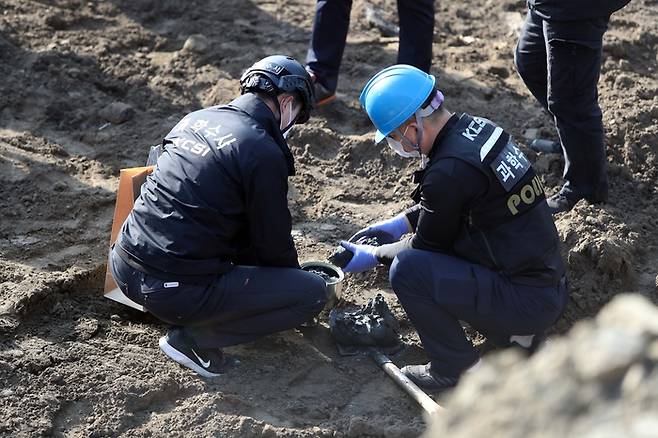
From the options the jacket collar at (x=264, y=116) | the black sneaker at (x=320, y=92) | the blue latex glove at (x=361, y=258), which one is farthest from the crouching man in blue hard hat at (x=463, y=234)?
the black sneaker at (x=320, y=92)

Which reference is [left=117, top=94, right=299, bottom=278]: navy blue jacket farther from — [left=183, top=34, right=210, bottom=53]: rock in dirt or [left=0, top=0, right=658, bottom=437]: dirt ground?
[left=183, top=34, right=210, bottom=53]: rock in dirt

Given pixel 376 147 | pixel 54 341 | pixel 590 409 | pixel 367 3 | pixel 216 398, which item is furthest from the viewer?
pixel 367 3

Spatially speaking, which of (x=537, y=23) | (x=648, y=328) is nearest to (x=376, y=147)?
(x=537, y=23)

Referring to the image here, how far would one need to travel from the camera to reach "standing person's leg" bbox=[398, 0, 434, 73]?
20.2 feet

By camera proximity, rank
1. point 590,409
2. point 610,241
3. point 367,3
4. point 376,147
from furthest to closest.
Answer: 1. point 367,3
2. point 376,147
3. point 610,241
4. point 590,409

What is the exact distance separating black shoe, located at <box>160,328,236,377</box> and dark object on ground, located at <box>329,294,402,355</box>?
537 millimetres

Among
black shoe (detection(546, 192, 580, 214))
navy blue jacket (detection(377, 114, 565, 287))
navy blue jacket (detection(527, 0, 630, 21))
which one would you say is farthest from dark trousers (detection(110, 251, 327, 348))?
navy blue jacket (detection(527, 0, 630, 21))

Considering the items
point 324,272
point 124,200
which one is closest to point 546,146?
point 324,272

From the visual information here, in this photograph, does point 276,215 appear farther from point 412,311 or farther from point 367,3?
point 367,3

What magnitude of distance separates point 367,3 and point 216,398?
14.8 feet

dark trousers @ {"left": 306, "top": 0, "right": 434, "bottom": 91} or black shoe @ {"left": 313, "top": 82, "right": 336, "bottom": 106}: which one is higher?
dark trousers @ {"left": 306, "top": 0, "right": 434, "bottom": 91}

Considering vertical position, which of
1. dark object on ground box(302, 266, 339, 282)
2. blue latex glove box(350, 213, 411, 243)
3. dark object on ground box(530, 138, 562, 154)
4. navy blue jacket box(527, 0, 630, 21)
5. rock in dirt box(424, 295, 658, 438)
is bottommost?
dark object on ground box(302, 266, 339, 282)

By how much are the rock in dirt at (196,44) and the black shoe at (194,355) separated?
10.5 ft

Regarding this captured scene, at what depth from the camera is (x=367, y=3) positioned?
7.90 meters
